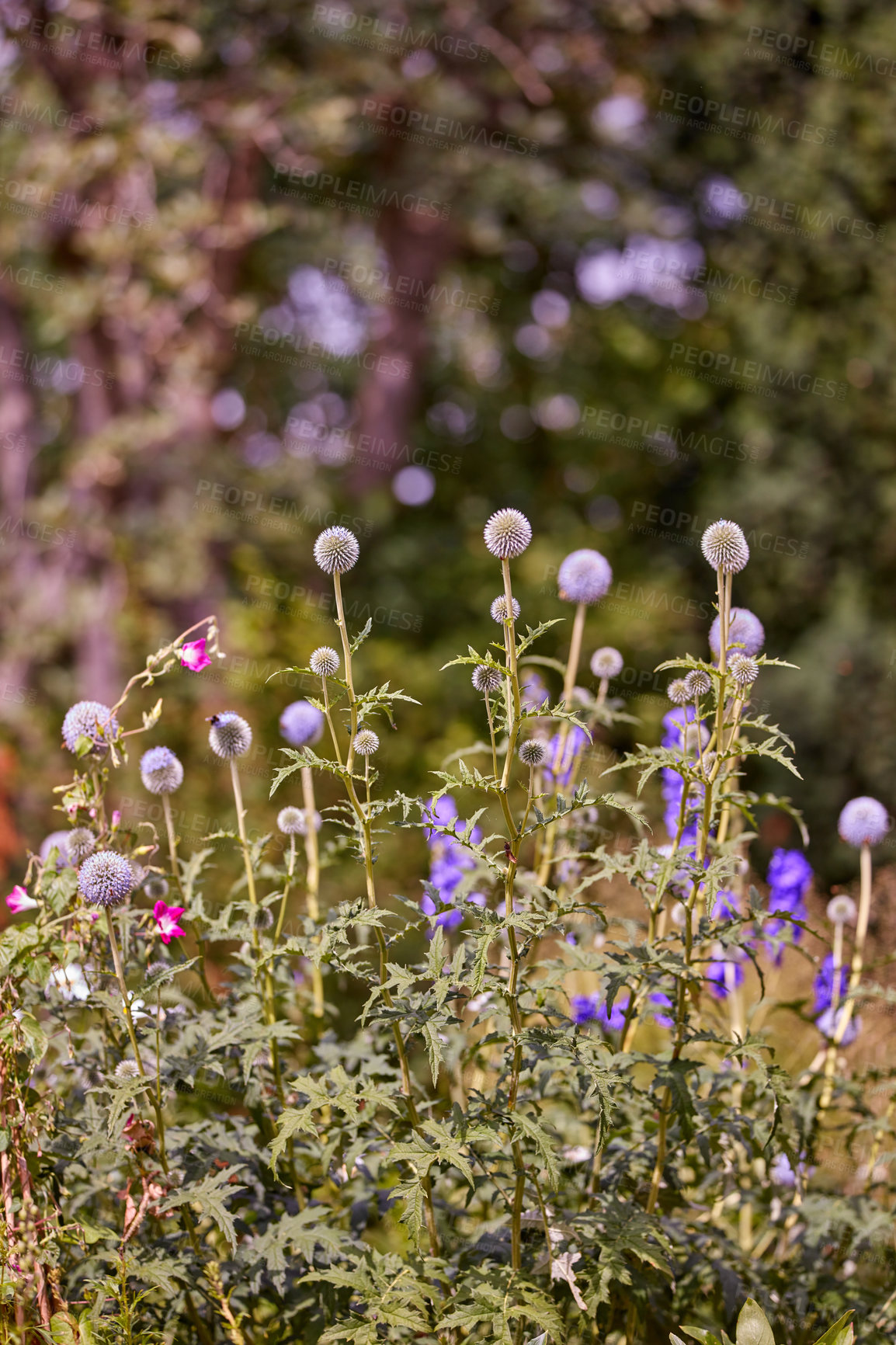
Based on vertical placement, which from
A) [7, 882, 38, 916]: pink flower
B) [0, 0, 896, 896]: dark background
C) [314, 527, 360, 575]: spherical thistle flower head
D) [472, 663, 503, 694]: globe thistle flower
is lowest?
[0, 0, 896, 896]: dark background

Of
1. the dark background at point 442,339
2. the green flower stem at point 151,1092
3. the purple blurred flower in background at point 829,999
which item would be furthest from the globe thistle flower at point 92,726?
the dark background at point 442,339

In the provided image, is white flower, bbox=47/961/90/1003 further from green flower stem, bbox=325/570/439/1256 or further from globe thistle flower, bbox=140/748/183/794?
green flower stem, bbox=325/570/439/1256

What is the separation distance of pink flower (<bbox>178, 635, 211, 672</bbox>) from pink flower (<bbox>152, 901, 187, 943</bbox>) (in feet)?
1.11

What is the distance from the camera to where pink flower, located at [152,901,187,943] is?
1.55m

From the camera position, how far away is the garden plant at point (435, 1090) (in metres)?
1.38

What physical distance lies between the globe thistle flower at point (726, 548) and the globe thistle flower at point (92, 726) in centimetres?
85

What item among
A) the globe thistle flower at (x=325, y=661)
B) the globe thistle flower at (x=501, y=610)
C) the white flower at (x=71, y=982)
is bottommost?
the white flower at (x=71, y=982)

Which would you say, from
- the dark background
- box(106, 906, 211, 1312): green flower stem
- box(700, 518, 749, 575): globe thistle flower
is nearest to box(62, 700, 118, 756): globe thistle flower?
box(106, 906, 211, 1312): green flower stem

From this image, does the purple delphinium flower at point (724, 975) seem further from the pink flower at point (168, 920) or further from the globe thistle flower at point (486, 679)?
the pink flower at point (168, 920)

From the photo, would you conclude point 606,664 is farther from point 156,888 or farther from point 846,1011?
point 156,888

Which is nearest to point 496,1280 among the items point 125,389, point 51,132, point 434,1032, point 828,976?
point 434,1032

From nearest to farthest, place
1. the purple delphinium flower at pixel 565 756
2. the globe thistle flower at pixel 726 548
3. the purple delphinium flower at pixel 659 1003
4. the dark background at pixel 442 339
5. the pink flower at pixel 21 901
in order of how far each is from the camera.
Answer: the globe thistle flower at pixel 726 548 → the pink flower at pixel 21 901 → the purple delphinium flower at pixel 659 1003 → the purple delphinium flower at pixel 565 756 → the dark background at pixel 442 339

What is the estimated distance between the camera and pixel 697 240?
23.1 feet

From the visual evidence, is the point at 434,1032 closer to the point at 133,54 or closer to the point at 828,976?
the point at 828,976
